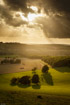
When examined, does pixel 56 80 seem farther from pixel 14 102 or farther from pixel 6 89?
pixel 14 102

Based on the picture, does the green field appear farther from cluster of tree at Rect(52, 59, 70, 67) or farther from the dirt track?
cluster of tree at Rect(52, 59, 70, 67)

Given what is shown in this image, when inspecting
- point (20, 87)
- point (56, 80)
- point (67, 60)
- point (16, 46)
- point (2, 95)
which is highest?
point (2, 95)

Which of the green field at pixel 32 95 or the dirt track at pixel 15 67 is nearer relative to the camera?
the green field at pixel 32 95

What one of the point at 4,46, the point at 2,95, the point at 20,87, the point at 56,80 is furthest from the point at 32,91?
the point at 4,46

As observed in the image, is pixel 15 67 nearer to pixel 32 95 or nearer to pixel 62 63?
pixel 62 63

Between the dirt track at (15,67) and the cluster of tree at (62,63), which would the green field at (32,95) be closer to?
the dirt track at (15,67)

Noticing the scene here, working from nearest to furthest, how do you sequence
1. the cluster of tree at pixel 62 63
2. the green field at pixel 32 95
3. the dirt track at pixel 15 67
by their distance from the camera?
the green field at pixel 32 95, the dirt track at pixel 15 67, the cluster of tree at pixel 62 63

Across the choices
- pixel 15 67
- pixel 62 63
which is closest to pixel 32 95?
pixel 62 63

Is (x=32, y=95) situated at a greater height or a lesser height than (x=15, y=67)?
greater

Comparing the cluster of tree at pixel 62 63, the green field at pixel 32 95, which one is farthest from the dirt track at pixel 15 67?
the green field at pixel 32 95

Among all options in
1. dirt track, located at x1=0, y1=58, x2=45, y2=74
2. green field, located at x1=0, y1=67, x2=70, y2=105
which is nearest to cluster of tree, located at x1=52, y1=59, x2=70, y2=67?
dirt track, located at x1=0, y1=58, x2=45, y2=74

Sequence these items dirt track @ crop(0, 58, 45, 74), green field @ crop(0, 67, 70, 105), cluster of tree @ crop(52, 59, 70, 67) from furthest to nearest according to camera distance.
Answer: cluster of tree @ crop(52, 59, 70, 67), dirt track @ crop(0, 58, 45, 74), green field @ crop(0, 67, 70, 105)
